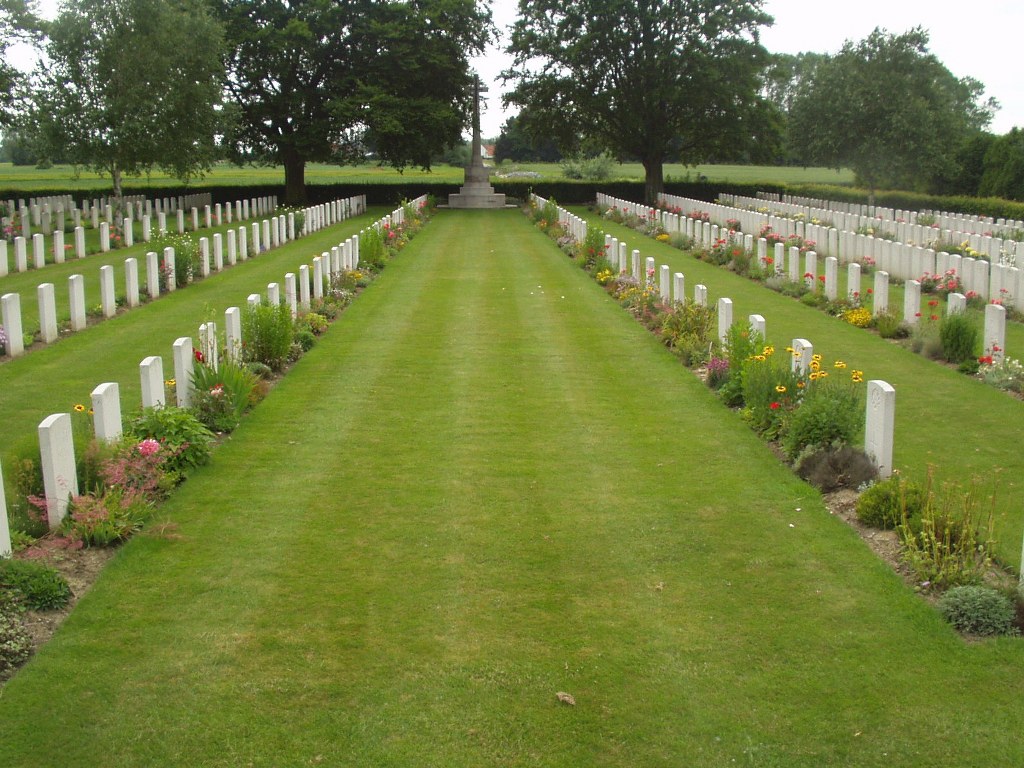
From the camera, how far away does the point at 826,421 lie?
7.18 m

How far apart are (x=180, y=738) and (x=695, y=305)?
9.22 m

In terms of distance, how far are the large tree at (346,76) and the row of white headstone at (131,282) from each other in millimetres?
12879

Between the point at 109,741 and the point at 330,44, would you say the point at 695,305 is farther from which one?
the point at 330,44

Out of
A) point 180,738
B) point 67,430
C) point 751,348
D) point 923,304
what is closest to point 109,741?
point 180,738

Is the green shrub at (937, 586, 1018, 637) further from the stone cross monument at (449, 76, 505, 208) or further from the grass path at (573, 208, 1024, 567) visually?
the stone cross monument at (449, 76, 505, 208)

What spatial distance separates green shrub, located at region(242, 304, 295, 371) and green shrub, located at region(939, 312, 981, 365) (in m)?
6.82

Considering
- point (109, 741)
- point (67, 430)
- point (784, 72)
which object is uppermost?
point (784, 72)

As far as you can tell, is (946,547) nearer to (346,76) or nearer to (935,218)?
(935,218)

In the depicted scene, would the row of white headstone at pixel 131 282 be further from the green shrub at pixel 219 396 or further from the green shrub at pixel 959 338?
the green shrub at pixel 959 338

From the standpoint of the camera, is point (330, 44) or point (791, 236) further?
point (330, 44)

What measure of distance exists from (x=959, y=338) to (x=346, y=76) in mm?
34781

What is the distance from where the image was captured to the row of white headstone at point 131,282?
36.9 feet

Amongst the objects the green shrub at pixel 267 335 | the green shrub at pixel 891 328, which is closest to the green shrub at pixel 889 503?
the green shrub at pixel 267 335

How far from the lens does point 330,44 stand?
41.7 m
